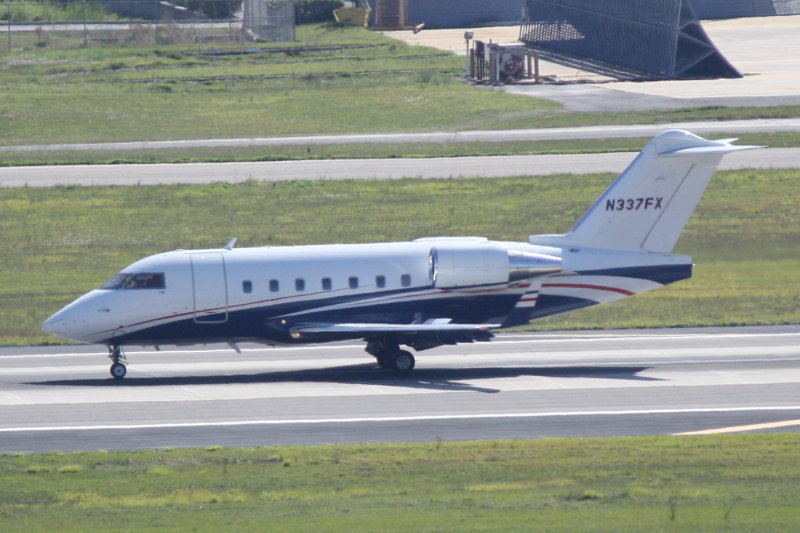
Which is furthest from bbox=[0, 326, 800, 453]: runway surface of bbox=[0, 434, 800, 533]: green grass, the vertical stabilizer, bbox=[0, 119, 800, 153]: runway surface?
bbox=[0, 119, 800, 153]: runway surface

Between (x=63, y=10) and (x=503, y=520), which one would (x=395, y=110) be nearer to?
(x=503, y=520)

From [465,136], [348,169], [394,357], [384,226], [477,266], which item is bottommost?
[394,357]

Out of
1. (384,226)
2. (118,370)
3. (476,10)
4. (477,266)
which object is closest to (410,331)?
(477,266)

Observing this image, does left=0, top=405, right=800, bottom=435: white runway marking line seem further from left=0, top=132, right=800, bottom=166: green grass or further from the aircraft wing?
left=0, top=132, right=800, bottom=166: green grass

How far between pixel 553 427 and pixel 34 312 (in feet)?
65.1

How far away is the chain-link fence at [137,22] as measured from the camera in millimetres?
113312

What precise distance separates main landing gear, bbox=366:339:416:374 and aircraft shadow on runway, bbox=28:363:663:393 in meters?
0.20

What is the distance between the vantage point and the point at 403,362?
29.9 metres

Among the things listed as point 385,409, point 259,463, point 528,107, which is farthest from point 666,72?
point 259,463

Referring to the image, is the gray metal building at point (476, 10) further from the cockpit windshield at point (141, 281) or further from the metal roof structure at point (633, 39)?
the cockpit windshield at point (141, 281)

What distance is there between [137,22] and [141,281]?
10054 centimetres

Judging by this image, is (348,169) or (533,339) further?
(348,169)

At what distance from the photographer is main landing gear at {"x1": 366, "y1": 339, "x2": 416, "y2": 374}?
98.0 ft

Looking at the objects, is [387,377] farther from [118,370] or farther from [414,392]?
[118,370]
